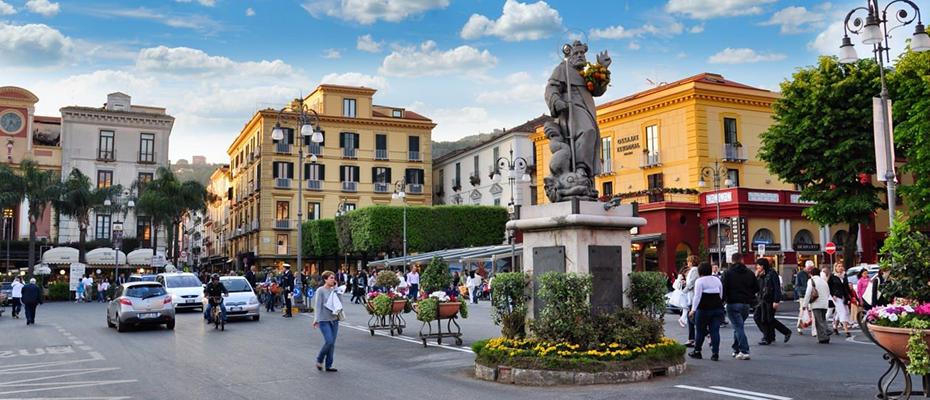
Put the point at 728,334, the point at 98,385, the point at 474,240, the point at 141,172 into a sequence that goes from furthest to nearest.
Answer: the point at 141,172 < the point at 474,240 < the point at 728,334 < the point at 98,385

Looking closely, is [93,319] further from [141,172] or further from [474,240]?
[141,172]

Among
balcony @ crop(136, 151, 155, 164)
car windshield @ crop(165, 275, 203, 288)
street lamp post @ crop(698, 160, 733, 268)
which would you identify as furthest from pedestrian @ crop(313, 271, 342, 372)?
balcony @ crop(136, 151, 155, 164)

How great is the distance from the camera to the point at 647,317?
1109 centimetres

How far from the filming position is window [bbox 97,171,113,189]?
2457 inches

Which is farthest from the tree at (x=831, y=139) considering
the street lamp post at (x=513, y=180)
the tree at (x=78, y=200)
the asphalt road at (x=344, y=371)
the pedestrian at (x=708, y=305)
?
the tree at (x=78, y=200)

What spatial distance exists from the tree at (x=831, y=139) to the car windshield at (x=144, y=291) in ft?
80.5

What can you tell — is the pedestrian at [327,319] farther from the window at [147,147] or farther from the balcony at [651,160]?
the window at [147,147]

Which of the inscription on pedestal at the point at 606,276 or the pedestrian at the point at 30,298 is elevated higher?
the inscription on pedestal at the point at 606,276

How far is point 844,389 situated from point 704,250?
3022cm

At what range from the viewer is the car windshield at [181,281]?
2976 cm

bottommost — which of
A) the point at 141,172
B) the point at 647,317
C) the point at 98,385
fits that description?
the point at 98,385

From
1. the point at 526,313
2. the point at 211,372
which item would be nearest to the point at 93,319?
the point at 211,372

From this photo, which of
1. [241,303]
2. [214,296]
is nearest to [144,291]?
[214,296]

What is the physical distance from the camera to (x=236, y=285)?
990 inches
